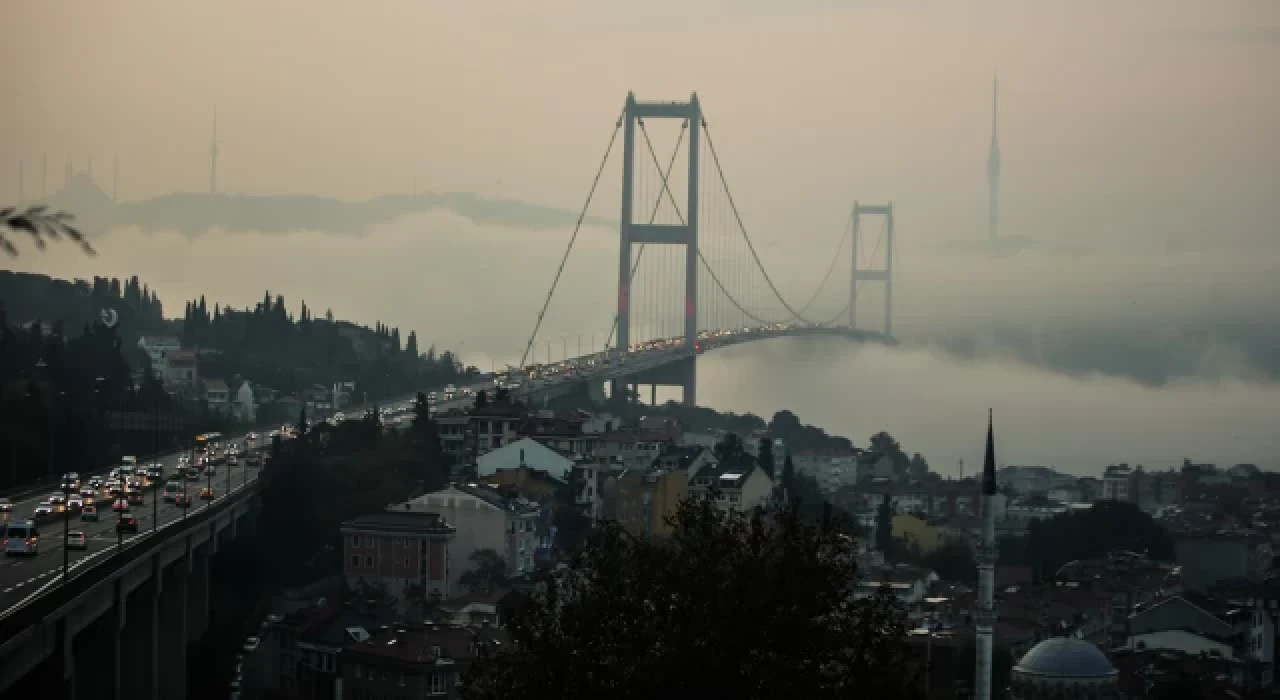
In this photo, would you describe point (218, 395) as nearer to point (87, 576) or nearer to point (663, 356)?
point (663, 356)

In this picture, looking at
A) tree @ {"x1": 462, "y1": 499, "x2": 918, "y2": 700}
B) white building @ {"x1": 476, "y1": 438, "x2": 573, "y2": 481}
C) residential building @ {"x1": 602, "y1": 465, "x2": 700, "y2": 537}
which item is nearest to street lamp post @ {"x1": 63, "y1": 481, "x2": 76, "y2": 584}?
tree @ {"x1": 462, "y1": 499, "x2": 918, "y2": 700}

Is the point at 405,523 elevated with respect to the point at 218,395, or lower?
lower

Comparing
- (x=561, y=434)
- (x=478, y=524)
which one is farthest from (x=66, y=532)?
(x=561, y=434)

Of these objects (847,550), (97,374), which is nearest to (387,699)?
(847,550)

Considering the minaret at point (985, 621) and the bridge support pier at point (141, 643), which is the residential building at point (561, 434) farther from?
the bridge support pier at point (141, 643)

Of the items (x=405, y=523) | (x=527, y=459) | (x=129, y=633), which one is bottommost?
(x=129, y=633)

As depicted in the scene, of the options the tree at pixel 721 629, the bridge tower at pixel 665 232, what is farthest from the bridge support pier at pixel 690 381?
the tree at pixel 721 629
